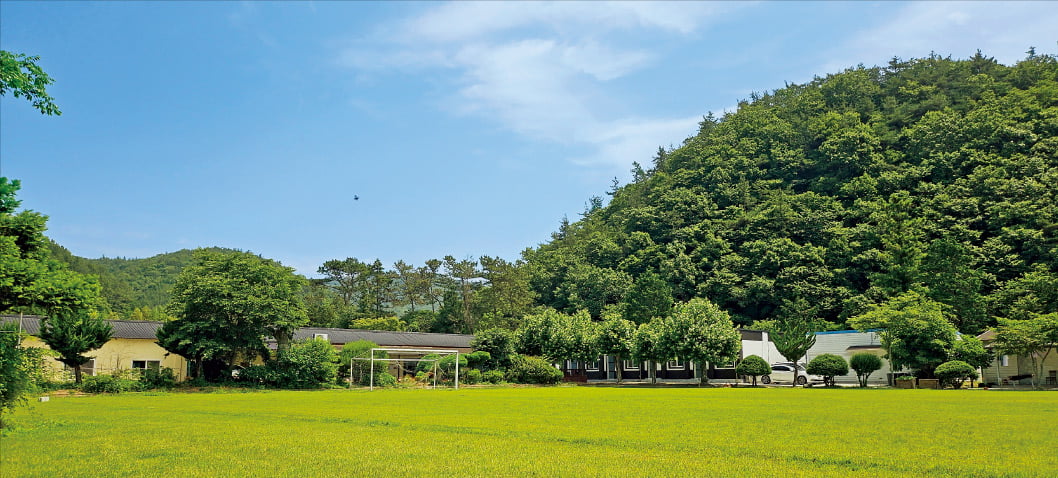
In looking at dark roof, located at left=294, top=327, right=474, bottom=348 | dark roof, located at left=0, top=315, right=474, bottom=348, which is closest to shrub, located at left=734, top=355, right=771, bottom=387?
dark roof, located at left=294, top=327, right=474, bottom=348

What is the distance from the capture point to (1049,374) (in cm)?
4228

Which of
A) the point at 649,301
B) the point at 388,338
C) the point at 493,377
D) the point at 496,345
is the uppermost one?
the point at 649,301

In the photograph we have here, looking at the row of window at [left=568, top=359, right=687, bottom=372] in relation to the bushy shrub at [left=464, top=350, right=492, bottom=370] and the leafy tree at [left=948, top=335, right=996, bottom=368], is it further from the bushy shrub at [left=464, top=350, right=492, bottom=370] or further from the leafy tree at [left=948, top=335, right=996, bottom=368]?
the leafy tree at [left=948, top=335, right=996, bottom=368]

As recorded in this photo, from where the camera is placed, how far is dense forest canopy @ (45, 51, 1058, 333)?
200 feet

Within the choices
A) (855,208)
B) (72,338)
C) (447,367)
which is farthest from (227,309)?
(855,208)

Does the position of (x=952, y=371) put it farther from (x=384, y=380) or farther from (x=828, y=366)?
(x=384, y=380)

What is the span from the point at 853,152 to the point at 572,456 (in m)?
77.6

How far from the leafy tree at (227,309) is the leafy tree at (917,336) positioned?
109ft

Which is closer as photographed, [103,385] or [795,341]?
[103,385]

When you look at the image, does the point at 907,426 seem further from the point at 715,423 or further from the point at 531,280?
the point at 531,280

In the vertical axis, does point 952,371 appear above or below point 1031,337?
below

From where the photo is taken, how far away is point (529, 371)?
47750mm

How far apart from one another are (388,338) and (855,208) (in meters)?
47.8

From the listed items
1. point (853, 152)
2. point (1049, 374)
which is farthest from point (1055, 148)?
point (1049, 374)
